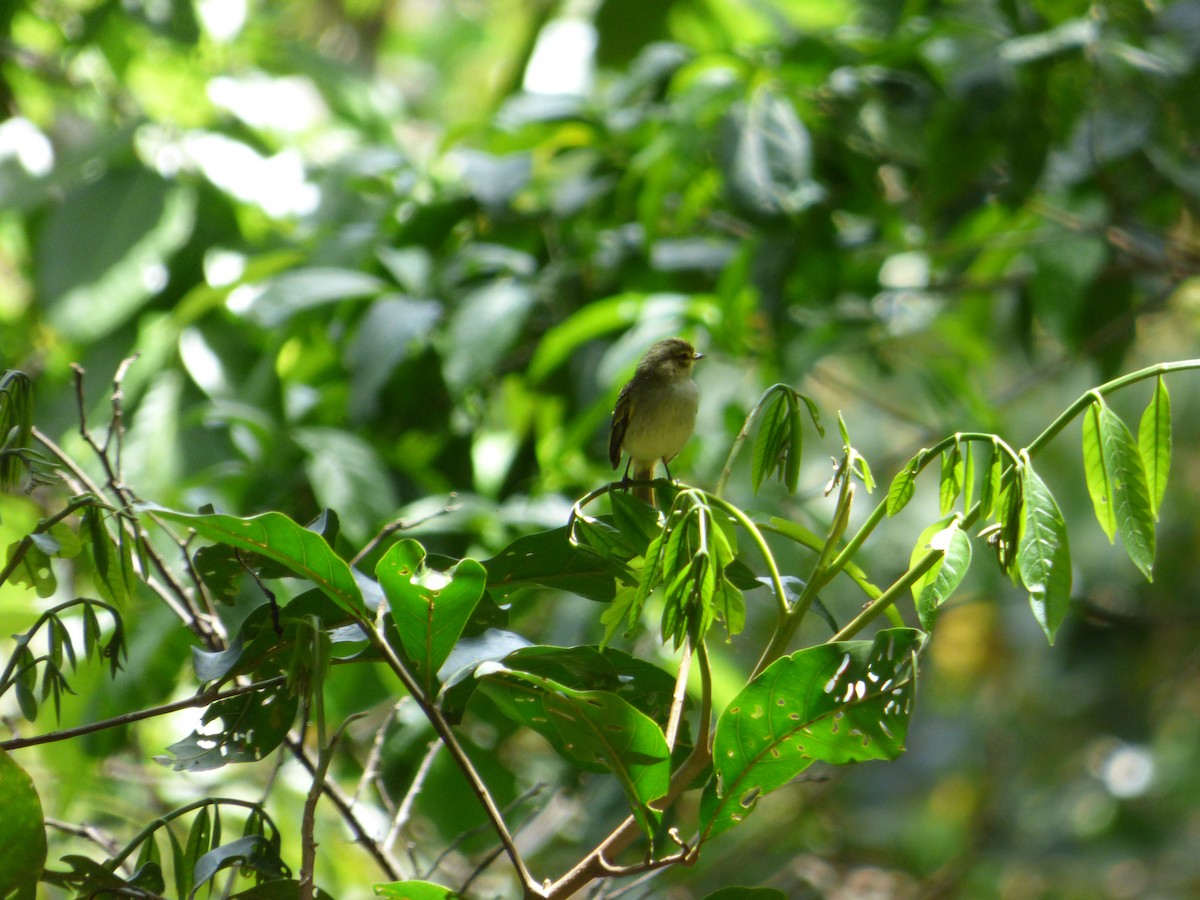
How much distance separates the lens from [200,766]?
3.79 ft

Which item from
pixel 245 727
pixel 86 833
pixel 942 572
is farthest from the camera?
pixel 86 833

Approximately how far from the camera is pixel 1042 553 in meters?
1.02

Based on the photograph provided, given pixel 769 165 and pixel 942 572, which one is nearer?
pixel 942 572

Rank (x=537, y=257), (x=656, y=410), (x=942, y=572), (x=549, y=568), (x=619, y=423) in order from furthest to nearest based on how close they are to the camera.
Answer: (x=537, y=257), (x=619, y=423), (x=656, y=410), (x=549, y=568), (x=942, y=572)

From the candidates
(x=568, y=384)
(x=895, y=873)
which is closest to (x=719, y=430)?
(x=568, y=384)

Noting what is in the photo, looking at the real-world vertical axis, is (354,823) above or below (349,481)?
above

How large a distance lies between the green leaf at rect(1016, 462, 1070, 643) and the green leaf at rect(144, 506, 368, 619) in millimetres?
603

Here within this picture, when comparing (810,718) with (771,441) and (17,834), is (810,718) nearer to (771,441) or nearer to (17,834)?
(771,441)

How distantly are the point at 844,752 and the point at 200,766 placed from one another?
62 cm

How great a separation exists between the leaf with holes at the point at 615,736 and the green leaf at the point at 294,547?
0.49 ft

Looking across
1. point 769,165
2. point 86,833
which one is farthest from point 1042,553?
point 769,165

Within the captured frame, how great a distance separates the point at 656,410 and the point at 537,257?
1.31 m

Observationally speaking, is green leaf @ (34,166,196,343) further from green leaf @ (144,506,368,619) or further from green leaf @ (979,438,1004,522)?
green leaf @ (979,438,1004,522)

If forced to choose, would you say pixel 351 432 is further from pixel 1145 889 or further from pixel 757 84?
pixel 1145 889
